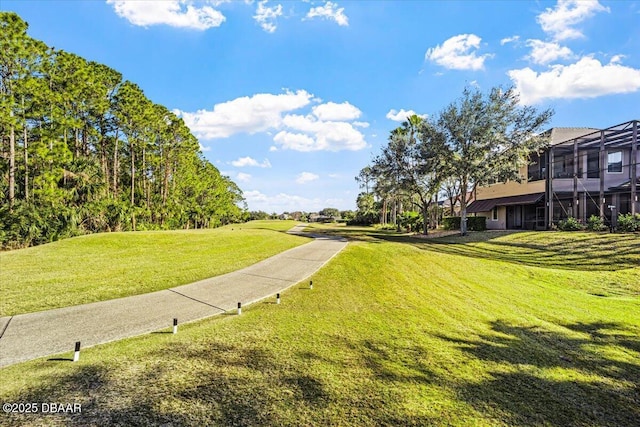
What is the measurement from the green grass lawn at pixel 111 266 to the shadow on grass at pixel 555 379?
7.68m

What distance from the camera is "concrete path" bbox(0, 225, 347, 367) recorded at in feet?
15.3

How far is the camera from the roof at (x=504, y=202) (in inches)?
1021

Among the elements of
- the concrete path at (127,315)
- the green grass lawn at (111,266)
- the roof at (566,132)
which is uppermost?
the roof at (566,132)

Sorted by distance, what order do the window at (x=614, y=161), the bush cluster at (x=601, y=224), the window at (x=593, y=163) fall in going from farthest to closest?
the window at (x=593, y=163) < the window at (x=614, y=161) < the bush cluster at (x=601, y=224)

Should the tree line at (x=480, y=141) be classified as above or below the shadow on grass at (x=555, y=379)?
above

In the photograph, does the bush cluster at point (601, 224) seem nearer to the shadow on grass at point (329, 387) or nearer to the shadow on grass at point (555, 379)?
the shadow on grass at point (555, 379)

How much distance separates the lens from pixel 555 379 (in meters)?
4.40

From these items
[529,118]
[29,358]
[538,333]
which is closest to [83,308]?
[29,358]

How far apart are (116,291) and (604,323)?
39.8 feet

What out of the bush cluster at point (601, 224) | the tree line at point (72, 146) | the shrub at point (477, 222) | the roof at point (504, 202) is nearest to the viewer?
the tree line at point (72, 146)

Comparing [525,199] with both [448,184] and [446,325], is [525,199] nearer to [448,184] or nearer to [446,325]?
[448,184]

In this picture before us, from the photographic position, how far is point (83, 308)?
6.40m

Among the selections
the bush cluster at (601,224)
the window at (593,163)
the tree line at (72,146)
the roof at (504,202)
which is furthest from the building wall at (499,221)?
the tree line at (72,146)

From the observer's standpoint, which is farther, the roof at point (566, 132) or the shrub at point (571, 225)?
the roof at point (566, 132)
